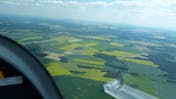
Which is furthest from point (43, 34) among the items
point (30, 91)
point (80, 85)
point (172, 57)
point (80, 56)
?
point (30, 91)

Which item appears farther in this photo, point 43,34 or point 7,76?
point 43,34

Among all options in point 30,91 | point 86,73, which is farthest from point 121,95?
point 30,91

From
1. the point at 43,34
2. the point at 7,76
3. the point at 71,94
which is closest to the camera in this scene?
the point at 7,76

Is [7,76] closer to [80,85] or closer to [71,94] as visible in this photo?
[71,94]

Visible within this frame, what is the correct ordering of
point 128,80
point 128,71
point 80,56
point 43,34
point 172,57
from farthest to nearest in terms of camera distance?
point 43,34
point 172,57
point 80,56
point 128,71
point 128,80

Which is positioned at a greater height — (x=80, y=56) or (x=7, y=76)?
(x=7, y=76)

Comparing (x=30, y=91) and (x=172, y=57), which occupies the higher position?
(x=30, y=91)

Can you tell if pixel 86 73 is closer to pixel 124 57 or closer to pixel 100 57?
pixel 100 57

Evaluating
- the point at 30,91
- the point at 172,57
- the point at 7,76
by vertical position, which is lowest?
the point at 172,57

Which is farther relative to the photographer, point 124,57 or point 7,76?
point 124,57
